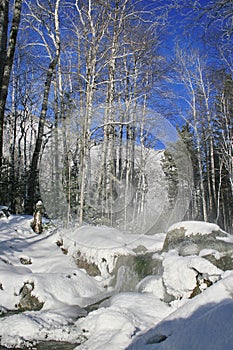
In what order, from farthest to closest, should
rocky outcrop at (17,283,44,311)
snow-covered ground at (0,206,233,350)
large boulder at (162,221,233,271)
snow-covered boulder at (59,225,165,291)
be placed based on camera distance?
snow-covered boulder at (59,225,165,291), rocky outcrop at (17,283,44,311), large boulder at (162,221,233,271), snow-covered ground at (0,206,233,350)

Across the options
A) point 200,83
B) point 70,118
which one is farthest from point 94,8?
point 200,83

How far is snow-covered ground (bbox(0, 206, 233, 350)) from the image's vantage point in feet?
9.19

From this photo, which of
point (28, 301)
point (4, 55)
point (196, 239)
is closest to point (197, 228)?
point (196, 239)

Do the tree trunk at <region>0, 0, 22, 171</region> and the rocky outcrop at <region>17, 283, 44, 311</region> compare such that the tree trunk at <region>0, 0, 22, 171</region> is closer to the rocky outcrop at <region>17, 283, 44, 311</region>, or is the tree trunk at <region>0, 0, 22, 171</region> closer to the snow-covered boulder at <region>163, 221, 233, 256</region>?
the rocky outcrop at <region>17, 283, 44, 311</region>

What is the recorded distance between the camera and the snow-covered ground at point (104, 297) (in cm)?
280

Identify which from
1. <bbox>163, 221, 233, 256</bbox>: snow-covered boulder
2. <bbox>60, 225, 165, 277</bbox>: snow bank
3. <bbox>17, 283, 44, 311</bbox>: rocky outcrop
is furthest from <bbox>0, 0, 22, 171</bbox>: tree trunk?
<bbox>163, 221, 233, 256</bbox>: snow-covered boulder

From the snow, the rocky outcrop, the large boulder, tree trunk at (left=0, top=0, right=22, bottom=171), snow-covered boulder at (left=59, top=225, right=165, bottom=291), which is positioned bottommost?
the rocky outcrop

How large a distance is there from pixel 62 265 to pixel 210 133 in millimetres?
11627

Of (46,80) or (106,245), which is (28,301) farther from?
(46,80)

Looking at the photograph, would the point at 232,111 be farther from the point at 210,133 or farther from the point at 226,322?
the point at 226,322

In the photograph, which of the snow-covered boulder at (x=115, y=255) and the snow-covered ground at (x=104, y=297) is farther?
the snow-covered boulder at (x=115, y=255)

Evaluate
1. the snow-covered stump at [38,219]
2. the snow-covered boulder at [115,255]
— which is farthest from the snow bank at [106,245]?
the snow-covered stump at [38,219]

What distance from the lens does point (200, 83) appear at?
51.3ft

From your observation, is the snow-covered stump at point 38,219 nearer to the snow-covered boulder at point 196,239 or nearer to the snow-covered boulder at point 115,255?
the snow-covered boulder at point 115,255
